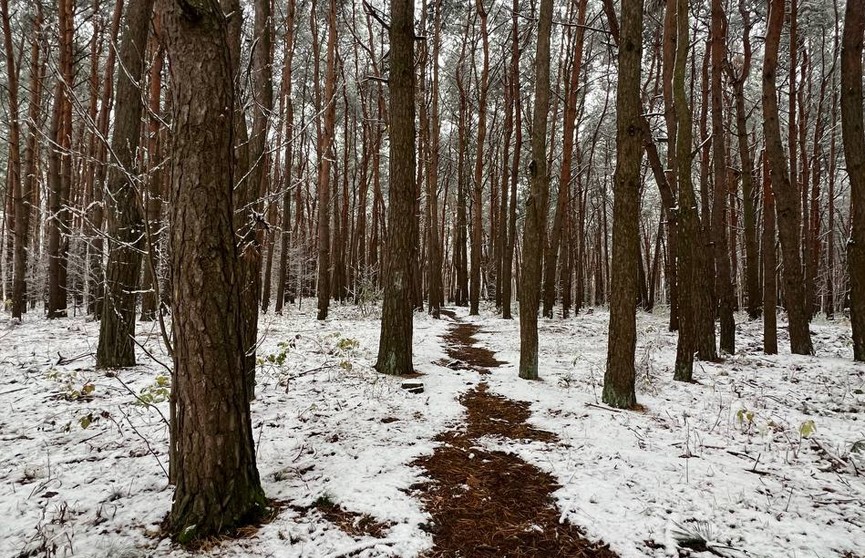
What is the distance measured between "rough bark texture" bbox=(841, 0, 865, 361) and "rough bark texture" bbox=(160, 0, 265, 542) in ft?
29.2

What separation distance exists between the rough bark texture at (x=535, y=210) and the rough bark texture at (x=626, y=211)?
147 cm

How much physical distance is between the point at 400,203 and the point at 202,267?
4.20 meters

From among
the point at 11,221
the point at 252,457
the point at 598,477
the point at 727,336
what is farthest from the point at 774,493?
the point at 11,221

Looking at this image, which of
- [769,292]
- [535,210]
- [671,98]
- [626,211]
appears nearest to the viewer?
[626,211]

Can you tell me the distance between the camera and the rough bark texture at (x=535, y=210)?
6188mm

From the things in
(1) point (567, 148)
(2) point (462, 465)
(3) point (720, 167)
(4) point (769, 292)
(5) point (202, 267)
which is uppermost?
(1) point (567, 148)

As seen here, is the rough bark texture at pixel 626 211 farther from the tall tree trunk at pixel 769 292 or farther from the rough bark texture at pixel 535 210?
the tall tree trunk at pixel 769 292

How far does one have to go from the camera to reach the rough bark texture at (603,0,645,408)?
15.0ft

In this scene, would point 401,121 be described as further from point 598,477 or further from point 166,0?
point 598,477

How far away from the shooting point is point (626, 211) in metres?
4.63

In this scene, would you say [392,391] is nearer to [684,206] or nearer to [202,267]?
[202,267]

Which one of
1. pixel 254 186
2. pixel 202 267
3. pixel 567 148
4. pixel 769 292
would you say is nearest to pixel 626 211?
pixel 254 186

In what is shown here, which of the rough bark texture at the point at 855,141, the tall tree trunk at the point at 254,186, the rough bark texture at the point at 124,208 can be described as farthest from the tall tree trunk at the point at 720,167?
the rough bark texture at the point at 124,208

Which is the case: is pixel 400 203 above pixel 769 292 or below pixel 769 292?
above
